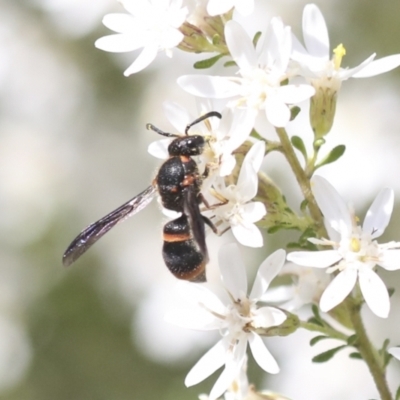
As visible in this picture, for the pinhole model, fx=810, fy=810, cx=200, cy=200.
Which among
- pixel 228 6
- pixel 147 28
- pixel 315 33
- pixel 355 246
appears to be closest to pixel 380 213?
pixel 355 246

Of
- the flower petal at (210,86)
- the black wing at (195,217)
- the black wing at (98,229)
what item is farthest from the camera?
the black wing at (98,229)

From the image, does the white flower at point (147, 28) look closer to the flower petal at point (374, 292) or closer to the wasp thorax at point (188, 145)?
the wasp thorax at point (188, 145)

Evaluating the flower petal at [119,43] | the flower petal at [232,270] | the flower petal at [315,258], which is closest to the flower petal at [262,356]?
the flower petal at [232,270]

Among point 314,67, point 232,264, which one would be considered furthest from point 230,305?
point 314,67

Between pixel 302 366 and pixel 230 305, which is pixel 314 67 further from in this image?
pixel 302 366

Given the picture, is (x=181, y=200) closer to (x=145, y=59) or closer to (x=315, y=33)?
(x=145, y=59)

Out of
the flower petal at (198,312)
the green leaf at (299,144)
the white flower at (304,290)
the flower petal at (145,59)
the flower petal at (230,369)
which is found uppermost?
the flower petal at (145,59)

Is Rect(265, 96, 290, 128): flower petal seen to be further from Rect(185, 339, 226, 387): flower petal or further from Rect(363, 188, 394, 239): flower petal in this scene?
Rect(185, 339, 226, 387): flower petal
